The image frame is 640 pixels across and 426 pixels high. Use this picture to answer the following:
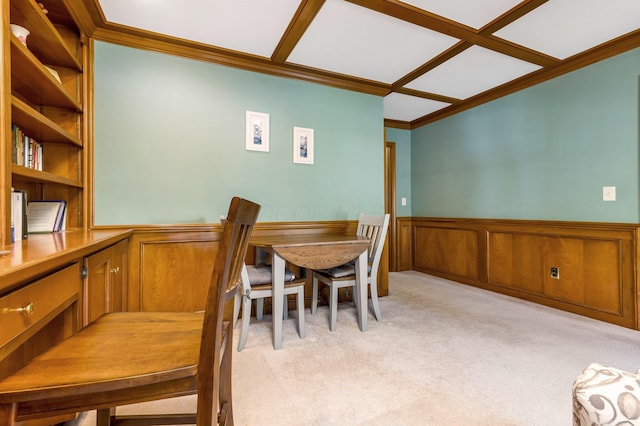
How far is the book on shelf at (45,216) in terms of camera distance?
68.6 inches

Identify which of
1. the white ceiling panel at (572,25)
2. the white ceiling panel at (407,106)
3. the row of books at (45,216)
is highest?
the white ceiling panel at (407,106)

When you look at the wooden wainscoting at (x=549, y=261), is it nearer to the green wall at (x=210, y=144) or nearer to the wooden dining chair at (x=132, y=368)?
the green wall at (x=210, y=144)

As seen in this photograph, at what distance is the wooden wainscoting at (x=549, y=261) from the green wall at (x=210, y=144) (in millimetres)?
1580

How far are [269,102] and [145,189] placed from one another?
135 centimetres

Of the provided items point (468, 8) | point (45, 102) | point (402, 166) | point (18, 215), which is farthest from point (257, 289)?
point (402, 166)

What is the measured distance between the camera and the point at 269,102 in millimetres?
2758

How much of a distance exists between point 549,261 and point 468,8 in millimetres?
2459

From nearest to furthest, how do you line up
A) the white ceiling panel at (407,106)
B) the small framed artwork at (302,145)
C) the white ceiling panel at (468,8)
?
the white ceiling panel at (468,8), the small framed artwork at (302,145), the white ceiling panel at (407,106)

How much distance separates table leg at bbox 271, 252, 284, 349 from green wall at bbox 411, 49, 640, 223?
9.01 ft

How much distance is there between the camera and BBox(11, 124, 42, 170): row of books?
1501 millimetres

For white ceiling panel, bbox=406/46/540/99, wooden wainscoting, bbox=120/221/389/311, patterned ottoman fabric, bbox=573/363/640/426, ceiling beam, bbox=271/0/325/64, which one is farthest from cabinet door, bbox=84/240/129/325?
white ceiling panel, bbox=406/46/540/99

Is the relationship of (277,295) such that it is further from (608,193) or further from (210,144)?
(608,193)

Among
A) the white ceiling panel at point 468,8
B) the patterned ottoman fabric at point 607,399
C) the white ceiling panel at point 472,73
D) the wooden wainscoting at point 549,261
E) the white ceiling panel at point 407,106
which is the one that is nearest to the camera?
the patterned ottoman fabric at point 607,399

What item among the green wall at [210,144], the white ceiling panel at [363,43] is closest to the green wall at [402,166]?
the green wall at [210,144]
